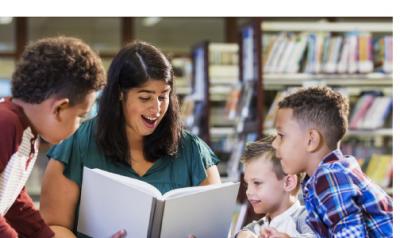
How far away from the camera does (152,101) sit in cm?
192

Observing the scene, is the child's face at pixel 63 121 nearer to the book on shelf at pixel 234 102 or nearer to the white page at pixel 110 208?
the white page at pixel 110 208

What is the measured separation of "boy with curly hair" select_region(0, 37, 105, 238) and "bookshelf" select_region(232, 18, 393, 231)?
2.93 metres

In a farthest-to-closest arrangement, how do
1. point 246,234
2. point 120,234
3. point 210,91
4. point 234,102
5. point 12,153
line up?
point 210,91, point 234,102, point 246,234, point 120,234, point 12,153

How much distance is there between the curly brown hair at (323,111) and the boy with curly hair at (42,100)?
54cm

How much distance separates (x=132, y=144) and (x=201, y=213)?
Result: 0.33 m

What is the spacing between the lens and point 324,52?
15.7 feet

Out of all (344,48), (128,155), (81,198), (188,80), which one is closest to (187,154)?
(128,155)

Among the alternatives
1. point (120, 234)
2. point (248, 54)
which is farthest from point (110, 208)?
point (248, 54)

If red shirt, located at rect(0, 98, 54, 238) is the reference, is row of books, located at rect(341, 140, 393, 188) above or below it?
below

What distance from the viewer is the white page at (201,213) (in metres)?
1.74

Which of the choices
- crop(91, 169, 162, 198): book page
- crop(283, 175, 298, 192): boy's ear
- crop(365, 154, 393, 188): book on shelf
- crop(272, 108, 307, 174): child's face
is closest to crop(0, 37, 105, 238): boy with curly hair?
crop(91, 169, 162, 198): book page

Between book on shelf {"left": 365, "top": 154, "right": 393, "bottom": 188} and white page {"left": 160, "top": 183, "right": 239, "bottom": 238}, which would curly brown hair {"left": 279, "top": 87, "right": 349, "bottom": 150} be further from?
book on shelf {"left": 365, "top": 154, "right": 393, "bottom": 188}

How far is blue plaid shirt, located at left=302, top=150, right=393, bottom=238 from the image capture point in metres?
1.61

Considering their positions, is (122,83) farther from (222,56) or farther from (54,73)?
(222,56)
